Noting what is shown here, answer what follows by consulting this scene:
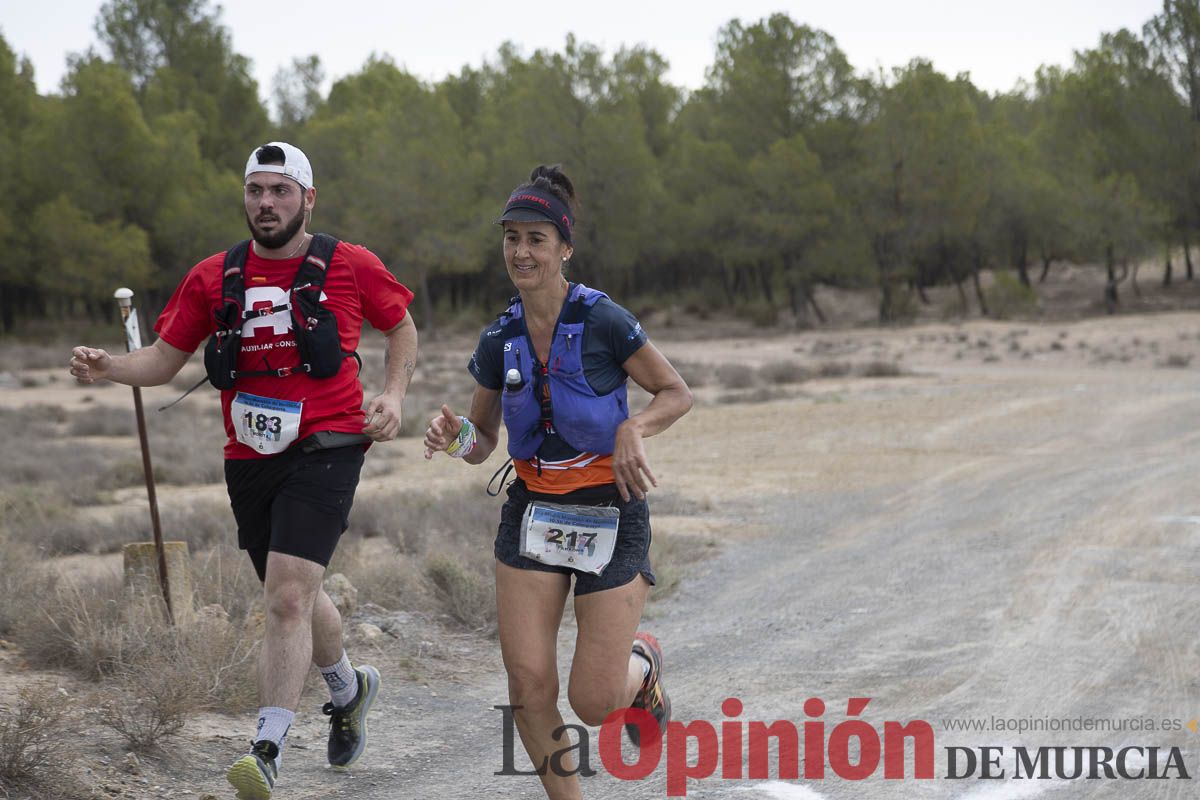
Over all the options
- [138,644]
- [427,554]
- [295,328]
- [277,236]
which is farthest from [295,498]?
[427,554]

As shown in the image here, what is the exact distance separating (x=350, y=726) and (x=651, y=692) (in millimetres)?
1238

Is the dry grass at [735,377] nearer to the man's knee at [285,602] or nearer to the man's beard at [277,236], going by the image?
the man's beard at [277,236]

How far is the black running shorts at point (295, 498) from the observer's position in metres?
4.29

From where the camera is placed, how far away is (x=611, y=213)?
177 feet

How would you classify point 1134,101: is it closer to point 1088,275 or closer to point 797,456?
point 1088,275

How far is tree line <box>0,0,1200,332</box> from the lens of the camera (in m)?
46.2

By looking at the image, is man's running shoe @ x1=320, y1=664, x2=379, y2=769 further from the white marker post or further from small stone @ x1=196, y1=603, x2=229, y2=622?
the white marker post

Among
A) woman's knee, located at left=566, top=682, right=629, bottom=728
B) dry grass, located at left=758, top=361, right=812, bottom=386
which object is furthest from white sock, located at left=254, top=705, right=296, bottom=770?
dry grass, located at left=758, top=361, right=812, bottom=386

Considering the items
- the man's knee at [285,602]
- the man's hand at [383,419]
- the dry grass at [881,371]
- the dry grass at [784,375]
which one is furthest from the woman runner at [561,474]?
the dry grass at [881,371]

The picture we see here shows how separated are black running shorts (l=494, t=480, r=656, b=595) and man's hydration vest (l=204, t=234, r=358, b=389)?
2.65 feet

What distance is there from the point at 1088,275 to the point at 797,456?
5212 cm

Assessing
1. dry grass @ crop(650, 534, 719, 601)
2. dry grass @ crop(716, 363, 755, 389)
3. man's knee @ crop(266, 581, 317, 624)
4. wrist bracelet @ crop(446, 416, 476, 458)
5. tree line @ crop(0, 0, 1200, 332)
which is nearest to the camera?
wrist bracelet @ crop(446, 416, 476, 458)

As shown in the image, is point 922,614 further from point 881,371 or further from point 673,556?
point 881,371

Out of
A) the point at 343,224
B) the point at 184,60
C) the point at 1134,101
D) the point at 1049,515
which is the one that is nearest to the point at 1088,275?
the point at 1134,101
